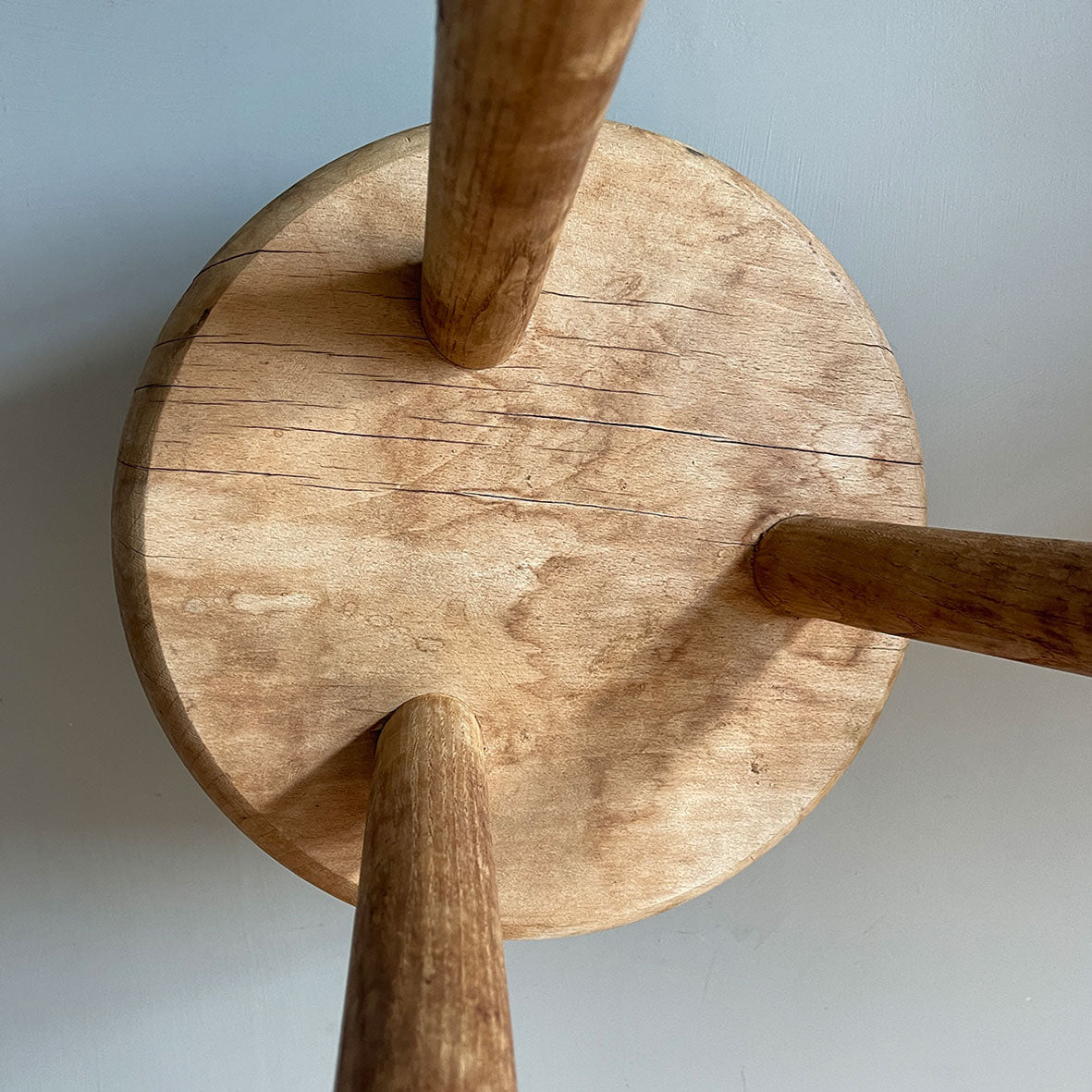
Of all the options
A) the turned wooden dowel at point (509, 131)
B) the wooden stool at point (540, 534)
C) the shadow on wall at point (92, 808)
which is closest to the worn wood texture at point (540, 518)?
the wooden stool at point (540, 534)

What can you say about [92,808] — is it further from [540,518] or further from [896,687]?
[896,687]

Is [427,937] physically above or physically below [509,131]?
below

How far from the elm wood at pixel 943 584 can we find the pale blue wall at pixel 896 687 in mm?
494

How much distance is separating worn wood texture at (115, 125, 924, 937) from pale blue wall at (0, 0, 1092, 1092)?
0.35 m

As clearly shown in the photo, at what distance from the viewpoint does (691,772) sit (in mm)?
644

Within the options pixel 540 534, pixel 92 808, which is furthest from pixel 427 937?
pixel 92 808

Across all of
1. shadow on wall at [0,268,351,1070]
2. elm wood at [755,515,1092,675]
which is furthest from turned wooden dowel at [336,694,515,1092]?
shadow on wall at [0,268,351,1070]

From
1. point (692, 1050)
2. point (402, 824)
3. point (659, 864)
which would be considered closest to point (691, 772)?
point (659, 864)

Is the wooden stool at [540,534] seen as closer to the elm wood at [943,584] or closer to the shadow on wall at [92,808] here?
the elm wood at [943,584]

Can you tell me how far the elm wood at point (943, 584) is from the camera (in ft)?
1.45

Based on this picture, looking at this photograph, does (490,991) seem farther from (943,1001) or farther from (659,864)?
(943,1001)

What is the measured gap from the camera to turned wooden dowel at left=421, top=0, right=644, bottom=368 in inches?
11.6

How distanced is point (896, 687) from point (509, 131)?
84 centimetres

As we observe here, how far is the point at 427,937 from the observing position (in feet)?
1.26
